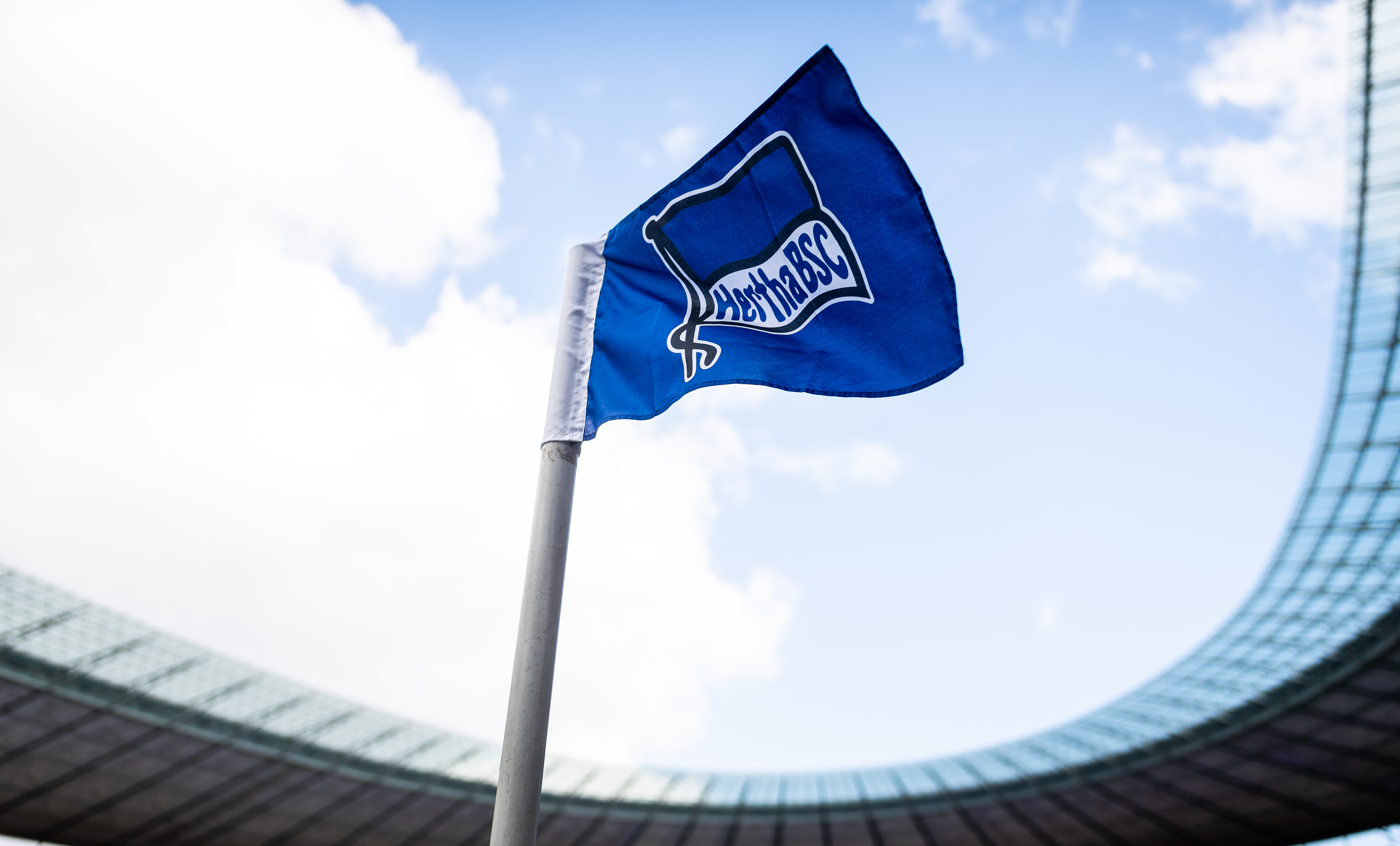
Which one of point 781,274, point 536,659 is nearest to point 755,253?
point 781,274

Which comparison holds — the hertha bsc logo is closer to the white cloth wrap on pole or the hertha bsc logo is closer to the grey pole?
the white cloth wrap on pole

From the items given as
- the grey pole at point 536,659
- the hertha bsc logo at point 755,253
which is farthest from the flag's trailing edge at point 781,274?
the grey pole at point 536,659

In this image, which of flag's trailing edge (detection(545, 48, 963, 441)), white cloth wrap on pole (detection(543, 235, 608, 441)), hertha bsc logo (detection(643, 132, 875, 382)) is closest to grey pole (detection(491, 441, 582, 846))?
white cloth wrap on pole (detection(543, 235, 608, 441))

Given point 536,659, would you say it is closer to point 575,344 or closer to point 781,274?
point 575,344

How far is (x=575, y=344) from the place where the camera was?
622cm

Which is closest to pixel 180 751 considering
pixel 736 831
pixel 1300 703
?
pixel 736 831

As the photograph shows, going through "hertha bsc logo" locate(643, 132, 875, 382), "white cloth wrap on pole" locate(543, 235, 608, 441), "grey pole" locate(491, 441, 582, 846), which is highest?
"hertha bsc logo" locate(643, 132, 875, 382)

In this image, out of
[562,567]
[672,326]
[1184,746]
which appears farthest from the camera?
[1184,746]

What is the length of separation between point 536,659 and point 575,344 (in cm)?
229

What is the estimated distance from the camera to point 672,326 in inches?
265

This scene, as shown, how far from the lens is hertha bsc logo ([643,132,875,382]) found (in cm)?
659

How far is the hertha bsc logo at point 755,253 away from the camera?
659 centimetres

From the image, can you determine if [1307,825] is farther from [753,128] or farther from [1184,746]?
[753,128]

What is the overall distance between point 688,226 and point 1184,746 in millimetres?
31067
